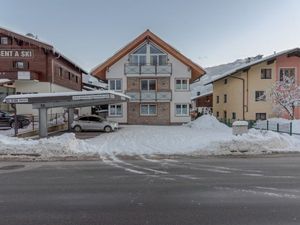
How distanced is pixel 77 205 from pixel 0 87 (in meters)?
34.9

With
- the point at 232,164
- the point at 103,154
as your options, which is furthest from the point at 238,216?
the point at 103,154

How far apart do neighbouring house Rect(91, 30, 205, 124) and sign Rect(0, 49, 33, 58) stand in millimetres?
8043

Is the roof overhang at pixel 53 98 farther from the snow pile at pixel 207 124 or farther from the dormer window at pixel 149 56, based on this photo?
the dormer window at pixel 149 56

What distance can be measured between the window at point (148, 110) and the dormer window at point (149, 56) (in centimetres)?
480

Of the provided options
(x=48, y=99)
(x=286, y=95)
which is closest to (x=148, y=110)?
(x=286, y=95)

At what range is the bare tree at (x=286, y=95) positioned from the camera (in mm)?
35531

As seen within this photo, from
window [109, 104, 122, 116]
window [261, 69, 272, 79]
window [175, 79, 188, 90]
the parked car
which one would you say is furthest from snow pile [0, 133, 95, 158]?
window [261, 69, 272, 79]

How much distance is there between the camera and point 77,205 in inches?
270

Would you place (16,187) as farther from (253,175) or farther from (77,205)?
(253,175)

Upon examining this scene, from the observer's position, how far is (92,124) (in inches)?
1205

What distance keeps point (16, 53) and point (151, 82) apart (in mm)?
15800

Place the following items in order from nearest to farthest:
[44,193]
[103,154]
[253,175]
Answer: [44,193] < [253,175] < [103,154]

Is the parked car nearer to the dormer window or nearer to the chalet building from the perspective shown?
the chalet building

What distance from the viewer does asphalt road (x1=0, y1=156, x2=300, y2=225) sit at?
237 inches
